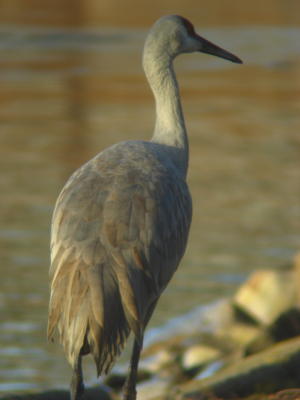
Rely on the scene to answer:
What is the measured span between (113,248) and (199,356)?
413 cm

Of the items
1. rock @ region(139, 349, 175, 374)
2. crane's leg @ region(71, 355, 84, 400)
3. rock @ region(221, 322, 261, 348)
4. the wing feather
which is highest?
the wing feather

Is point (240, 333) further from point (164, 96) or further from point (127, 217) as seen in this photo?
point (127, 217)

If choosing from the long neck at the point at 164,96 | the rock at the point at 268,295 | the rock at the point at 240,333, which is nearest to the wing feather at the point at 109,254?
the long neck at the point at 164,96

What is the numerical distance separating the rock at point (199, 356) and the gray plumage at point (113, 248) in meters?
3.16

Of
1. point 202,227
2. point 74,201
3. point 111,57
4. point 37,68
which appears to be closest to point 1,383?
point 74,201

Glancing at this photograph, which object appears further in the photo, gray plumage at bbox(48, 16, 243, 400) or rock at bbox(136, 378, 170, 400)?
rock at bbox(136, 378, 170, 400)

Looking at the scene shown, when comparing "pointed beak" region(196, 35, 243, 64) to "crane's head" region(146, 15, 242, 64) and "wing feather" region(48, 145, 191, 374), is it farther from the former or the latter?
"wing feather" region(48, 145, 191, 374)

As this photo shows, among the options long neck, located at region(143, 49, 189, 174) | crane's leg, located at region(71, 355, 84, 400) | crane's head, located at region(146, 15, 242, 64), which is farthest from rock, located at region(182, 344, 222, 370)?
crane's leg, located at region(71, 355, 84, 400)

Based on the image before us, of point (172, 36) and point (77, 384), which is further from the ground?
point (172, 36)

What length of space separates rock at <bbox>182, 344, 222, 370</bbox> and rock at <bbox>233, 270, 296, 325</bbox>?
67 cm

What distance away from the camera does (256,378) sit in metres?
7.54

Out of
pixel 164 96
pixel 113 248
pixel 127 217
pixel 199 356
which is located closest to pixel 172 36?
pixel 164 96

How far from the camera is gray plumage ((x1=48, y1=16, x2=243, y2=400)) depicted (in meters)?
5.93

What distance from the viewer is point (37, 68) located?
1131 inches
